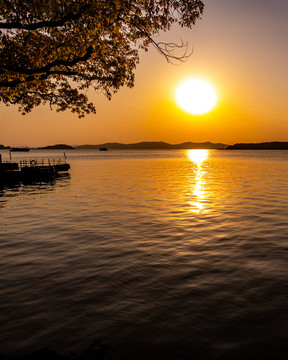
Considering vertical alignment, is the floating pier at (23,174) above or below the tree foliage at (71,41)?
below

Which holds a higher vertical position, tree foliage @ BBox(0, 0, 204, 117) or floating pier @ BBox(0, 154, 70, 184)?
tree foliage @ BBox(0, 0, 204, 117)

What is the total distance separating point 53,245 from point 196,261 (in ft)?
19.7

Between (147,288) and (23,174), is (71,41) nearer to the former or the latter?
(147,288)

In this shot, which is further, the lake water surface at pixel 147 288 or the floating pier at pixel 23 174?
the floating pier at pixel 23 174

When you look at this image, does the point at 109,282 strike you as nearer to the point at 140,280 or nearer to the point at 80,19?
the point at 140,280

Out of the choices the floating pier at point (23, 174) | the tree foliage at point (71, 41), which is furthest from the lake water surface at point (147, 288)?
the floating pier at point (23, 174)

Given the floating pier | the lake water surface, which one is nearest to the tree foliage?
the lake water surface

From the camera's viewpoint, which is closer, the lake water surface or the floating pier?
the lake water surface

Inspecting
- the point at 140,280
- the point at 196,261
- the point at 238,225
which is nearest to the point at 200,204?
the point at 238,225

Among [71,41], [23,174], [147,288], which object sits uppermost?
[71,41]

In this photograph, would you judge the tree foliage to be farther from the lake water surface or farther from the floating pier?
the floating pier

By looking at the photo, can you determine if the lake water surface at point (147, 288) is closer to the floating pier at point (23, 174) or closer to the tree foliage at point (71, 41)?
the tree foliage at point (71, 41)

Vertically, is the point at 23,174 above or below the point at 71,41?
below

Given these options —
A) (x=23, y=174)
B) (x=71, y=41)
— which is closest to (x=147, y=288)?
(x=71, y=41)
